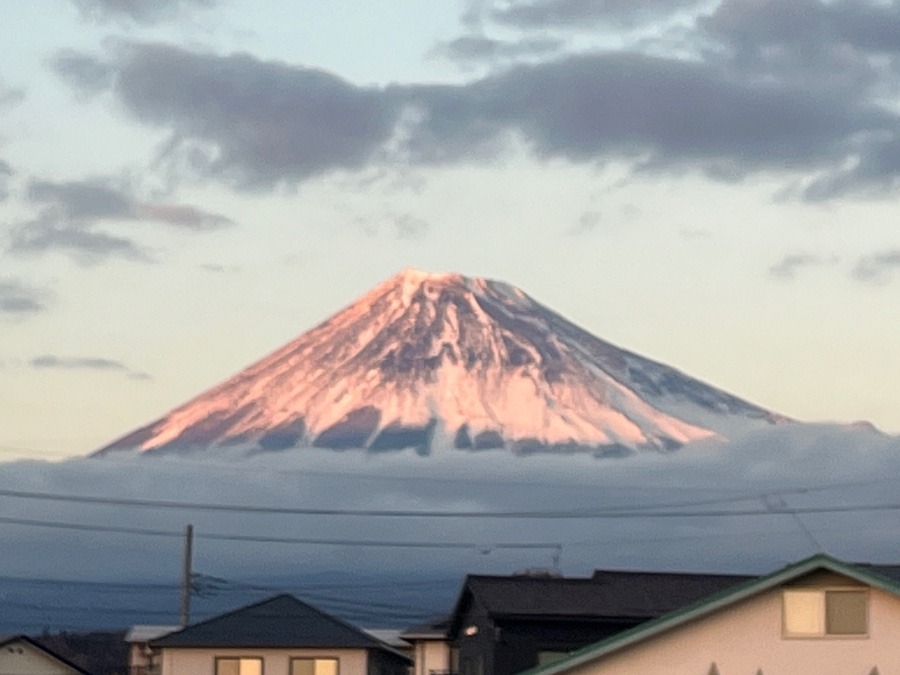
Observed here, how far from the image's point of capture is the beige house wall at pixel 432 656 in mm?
72938

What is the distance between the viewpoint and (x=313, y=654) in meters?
77.3

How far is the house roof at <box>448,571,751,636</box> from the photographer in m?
62.3

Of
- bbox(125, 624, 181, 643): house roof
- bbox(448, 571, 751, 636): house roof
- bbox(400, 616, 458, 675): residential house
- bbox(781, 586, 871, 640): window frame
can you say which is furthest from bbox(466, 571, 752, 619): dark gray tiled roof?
bbox(125, 624, 181, 643): house roof

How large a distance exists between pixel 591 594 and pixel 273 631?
17084 millimetres

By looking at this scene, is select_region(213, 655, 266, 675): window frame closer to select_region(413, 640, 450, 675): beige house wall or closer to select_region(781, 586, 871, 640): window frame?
select_region(413, 640, 450, 675): beige house wall

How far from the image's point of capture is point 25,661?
81875 millimetres

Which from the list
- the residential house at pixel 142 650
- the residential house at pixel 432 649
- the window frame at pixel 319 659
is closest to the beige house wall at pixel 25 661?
the residential house at pixel 142 650

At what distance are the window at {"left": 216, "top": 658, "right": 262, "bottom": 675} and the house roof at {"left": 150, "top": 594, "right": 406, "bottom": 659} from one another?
59 centimetres

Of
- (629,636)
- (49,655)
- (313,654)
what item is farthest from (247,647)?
(629,636)

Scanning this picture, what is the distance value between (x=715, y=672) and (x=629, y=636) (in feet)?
6.31

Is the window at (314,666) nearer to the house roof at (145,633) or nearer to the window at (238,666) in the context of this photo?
the window at (238,666)

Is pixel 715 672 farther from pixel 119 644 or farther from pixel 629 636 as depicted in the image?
pixel 119 644

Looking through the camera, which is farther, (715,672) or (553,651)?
(553,651)

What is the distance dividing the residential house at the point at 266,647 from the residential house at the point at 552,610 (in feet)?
37.1
